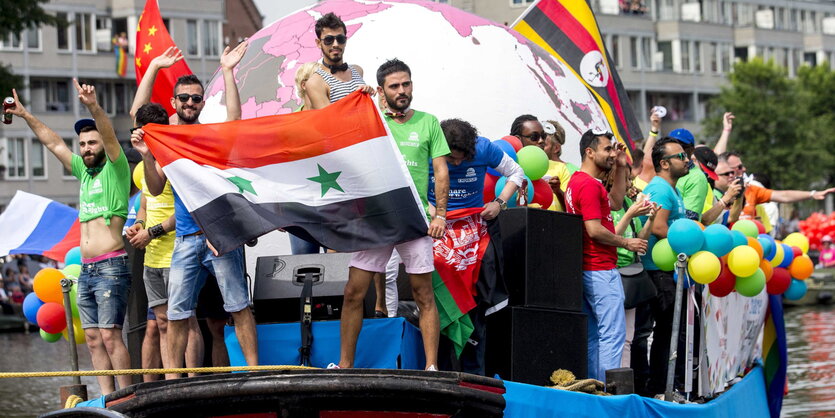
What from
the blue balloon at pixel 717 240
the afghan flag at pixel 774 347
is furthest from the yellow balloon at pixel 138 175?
the afghan flag at pixel 774 347

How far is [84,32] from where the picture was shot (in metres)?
60.3

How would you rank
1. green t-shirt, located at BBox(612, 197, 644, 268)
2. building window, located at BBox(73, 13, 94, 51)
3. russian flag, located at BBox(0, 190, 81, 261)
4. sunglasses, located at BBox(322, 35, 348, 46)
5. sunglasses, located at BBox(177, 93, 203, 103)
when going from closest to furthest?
1. sunglasses, located at BBox(177, 93, 203, 103)
2. sunglasses, located at BBox(322, 35, 348, 46)
3. green t-shirt, located at BBox(612, 197, 644, 268)
4. russian flag, located at BBox(0, 190, 81, 261)
5. building window, located at BBox(73, 13, 94, 51)

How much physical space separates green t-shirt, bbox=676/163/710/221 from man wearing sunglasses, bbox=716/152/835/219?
262 centimetres

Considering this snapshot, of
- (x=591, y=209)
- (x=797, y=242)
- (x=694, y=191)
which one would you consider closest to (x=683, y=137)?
(x=694, y=191)

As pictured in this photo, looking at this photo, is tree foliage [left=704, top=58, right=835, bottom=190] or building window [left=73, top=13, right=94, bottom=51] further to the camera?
tree foliage [left=704, top=58, right=835, bottom=190]

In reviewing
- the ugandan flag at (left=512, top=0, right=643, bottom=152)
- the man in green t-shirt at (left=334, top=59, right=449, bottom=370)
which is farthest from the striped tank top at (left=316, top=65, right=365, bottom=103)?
the ugandan flag at (left=512, top=0, right=643, bottom=152)

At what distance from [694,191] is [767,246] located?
1266mm

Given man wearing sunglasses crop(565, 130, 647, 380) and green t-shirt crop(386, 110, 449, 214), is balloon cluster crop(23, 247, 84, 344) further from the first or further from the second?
man wearing sunglasses crop(565, 130, 647, 380)

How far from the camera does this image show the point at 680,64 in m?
77.6

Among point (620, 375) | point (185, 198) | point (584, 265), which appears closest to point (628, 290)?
point (584, 265)

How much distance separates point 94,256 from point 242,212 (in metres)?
1.41

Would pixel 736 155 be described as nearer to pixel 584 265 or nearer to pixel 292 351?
pixel 584 265

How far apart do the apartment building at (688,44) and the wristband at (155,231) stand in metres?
63.8

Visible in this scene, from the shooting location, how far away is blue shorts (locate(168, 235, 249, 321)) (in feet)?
27.2
